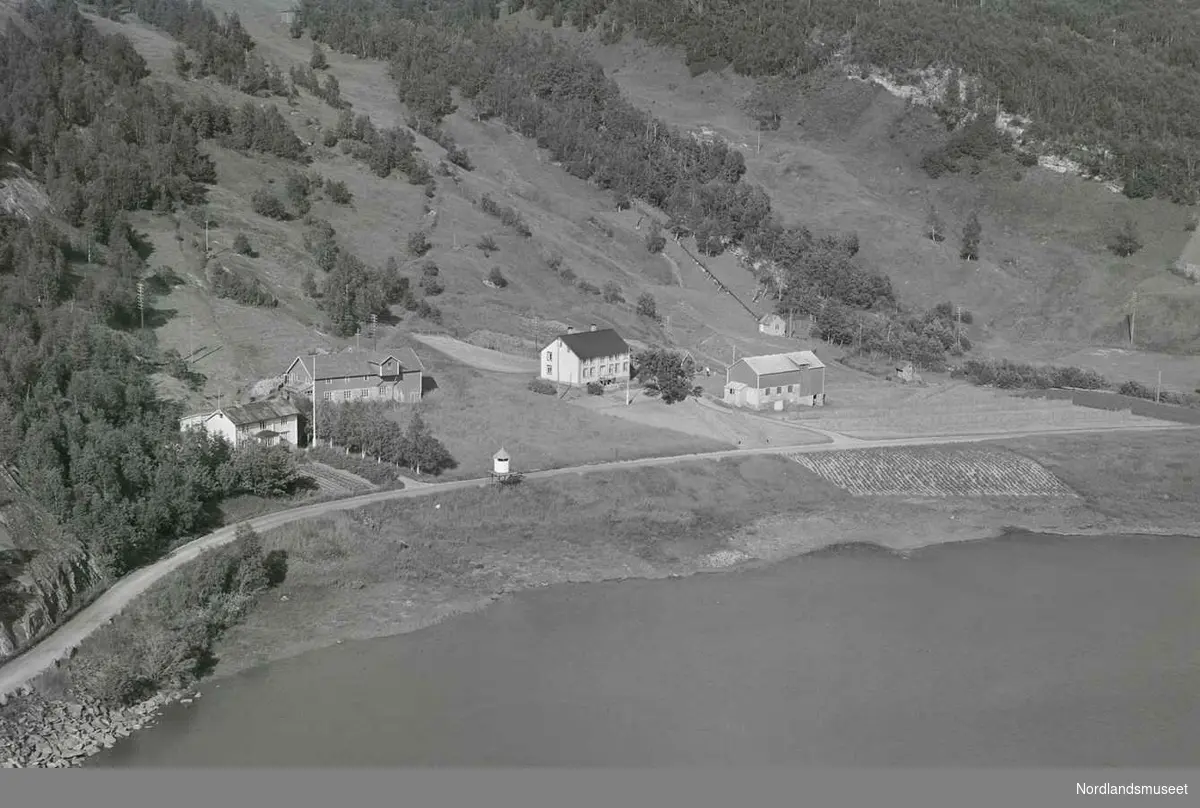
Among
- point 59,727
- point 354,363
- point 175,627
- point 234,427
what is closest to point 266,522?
point 234,427

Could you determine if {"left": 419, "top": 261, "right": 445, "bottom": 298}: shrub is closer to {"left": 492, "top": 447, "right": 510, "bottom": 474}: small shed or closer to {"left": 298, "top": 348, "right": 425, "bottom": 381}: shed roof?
{"left": 298, "top": 348, "right": 425, "bottom": 381}: shed roof

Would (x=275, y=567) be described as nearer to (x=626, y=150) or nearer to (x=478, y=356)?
(x=478, y=356)

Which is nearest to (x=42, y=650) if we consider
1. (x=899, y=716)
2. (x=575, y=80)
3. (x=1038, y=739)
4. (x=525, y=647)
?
(x=525, y=647)

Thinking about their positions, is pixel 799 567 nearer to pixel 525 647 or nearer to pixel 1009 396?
pixel 525 647

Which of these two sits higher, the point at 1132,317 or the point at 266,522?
the point at 1132,317

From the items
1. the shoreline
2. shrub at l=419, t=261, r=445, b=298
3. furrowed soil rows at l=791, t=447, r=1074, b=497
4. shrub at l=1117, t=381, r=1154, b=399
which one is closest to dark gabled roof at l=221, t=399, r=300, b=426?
the shoreline

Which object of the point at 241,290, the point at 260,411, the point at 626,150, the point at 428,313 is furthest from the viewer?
the point at 626,150

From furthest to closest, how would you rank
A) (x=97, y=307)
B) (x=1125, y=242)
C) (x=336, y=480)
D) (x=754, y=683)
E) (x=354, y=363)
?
(x=1125, y=242), (x=97, y=307), (x=354, y=363), (x=336, y=480), (x=754, y=683)
